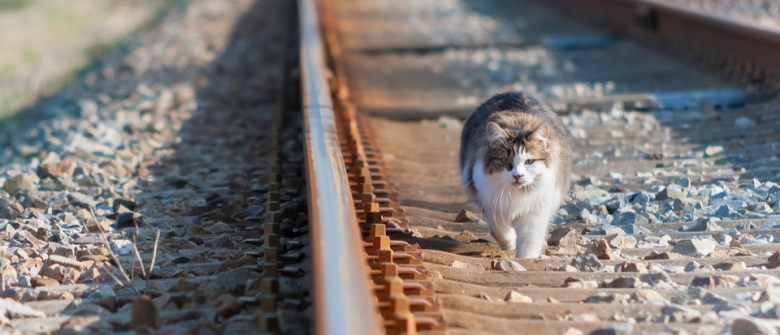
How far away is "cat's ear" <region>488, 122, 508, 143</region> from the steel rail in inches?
141

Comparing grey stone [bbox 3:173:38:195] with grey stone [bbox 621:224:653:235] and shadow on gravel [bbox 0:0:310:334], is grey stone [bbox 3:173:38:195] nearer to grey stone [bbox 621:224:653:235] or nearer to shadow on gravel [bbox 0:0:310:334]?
shadow on gravel [bbox 0:0:310:334]

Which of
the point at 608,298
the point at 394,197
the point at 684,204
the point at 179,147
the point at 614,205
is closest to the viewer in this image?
the point at 608,298

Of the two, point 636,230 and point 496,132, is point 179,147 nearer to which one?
point 496,132

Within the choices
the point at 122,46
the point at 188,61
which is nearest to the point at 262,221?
the point at 188,61

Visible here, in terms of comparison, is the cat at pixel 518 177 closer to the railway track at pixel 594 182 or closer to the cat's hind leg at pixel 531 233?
the cat's hind leg at pixel 531 233

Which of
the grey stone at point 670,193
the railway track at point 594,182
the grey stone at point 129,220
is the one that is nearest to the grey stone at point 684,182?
the railway track at point 594,182

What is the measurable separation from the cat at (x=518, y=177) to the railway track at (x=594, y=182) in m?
0.14

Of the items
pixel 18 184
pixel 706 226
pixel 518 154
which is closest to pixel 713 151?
pixel 706 226

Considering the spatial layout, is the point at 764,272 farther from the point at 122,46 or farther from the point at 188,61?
the point at 122,46

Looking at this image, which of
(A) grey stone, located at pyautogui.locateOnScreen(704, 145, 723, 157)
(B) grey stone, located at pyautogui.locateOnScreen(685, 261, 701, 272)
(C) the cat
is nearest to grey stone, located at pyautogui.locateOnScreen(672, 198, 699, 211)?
Result: (C) the cat

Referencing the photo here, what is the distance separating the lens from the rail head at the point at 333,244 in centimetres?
280

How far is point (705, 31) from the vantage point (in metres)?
9.16

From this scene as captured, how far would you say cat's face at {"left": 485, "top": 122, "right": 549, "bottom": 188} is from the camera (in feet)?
15.1

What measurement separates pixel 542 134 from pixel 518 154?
0.15 metres
